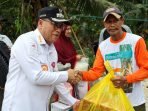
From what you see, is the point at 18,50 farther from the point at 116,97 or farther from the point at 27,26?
the point at 27,26

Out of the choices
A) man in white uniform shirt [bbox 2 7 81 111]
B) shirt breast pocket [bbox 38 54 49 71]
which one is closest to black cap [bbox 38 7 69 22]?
man in white uniform shirt [bbox 2 7 81 111]

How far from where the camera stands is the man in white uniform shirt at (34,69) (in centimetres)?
310

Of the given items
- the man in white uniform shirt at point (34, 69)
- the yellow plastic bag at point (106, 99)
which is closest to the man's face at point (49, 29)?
the man in white uniform shirt at point (34, 69)

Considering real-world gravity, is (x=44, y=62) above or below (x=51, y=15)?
below

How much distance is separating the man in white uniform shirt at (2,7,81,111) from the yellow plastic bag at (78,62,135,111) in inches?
15.3

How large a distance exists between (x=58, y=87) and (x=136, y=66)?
744mm

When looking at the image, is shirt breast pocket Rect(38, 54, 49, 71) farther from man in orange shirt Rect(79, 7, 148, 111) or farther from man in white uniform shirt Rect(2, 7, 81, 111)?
man in orange shirt Rect(79, 7, 148, 111)

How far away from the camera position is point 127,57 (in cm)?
376

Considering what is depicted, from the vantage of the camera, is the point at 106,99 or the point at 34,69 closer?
the point at 34,69

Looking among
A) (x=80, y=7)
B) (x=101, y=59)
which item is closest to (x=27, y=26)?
(x=80, y=7)

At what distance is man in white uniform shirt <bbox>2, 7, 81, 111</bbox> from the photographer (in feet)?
10.2

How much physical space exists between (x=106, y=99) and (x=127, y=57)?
0.44 metres

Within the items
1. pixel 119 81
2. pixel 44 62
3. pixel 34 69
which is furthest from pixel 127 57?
pixel 34 69

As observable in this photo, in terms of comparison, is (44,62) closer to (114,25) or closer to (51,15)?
(51,15)
